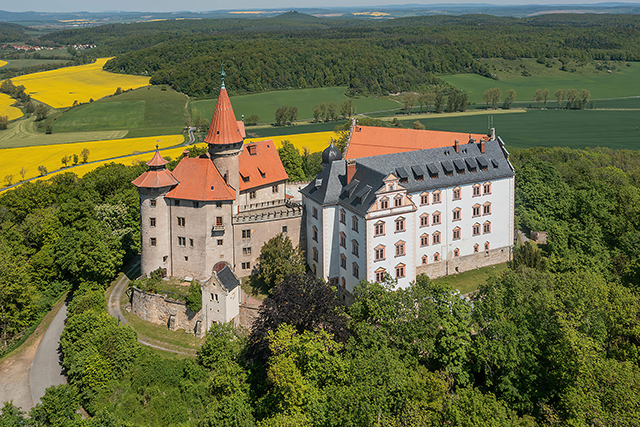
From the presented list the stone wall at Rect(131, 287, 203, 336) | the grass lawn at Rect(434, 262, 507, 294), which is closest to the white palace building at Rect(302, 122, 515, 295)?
the grass lawn at Rect(434, 262, 507, 294)

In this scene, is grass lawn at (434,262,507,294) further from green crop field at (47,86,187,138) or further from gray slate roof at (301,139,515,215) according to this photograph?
green crop field at (47,86,187,138)

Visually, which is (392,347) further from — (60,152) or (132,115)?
(132,115)

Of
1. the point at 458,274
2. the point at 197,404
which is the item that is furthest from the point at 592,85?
the point at 197,404

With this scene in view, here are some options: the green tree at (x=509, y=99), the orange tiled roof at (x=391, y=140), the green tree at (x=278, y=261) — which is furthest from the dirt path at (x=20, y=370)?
the green tree at (x=509, y=99)

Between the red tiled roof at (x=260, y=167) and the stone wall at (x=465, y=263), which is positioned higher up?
the red tiled roof at (x=260, y=167)

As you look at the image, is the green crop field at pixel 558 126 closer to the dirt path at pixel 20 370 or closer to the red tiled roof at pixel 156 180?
the red tiled roof at pixel 156 180

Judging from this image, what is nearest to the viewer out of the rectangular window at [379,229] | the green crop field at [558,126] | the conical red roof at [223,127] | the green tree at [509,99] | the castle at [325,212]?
the rectangular window at [379,229]

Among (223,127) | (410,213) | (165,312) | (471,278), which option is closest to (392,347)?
(410,213)
